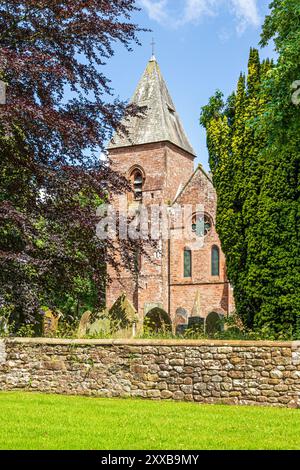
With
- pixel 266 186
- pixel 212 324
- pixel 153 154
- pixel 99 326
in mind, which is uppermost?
pixel 153 154

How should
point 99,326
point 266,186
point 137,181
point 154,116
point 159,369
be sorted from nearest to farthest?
point 159,369, point 266,186, point 99,326, point 137,181, point 154,116

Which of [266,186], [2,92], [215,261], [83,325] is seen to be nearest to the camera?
[2,92]

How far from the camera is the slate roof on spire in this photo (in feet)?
138

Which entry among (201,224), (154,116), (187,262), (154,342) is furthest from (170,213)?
(154,342)

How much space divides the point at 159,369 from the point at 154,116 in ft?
107

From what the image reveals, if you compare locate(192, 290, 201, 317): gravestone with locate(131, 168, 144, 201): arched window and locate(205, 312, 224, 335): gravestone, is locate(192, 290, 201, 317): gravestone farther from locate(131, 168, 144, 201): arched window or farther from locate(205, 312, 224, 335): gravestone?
locate(205, 312, 224, 335): gravestone

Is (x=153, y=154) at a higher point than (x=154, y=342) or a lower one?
higher

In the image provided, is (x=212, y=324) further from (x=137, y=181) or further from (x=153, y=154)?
(x=137, y=181)

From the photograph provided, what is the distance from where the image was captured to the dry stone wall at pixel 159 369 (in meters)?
11.3

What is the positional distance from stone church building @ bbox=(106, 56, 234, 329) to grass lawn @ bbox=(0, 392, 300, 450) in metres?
20.9

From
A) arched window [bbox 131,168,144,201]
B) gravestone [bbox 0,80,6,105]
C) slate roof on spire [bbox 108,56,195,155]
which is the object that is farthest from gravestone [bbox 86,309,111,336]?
slate roof on spire [bbox 108,56,195,155]

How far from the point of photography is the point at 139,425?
8602 millimetres
